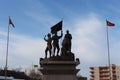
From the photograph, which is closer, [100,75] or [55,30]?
[55,30]

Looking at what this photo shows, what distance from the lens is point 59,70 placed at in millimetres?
27641

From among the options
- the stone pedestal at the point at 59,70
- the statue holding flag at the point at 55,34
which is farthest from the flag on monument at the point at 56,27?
the stone pedestal at the point at 59,70

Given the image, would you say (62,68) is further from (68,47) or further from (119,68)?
(119,68)

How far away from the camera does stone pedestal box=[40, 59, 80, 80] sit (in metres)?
27.6

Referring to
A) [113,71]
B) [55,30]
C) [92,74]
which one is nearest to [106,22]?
[55,30]

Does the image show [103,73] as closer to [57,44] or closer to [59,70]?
[57,44]

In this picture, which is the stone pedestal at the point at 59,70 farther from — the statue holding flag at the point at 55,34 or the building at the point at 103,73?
the building at the point at 103,73

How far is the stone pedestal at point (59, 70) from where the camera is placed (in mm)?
27594

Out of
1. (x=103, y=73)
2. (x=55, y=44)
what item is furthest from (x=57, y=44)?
(x=103, y=73)

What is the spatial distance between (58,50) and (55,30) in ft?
6.95

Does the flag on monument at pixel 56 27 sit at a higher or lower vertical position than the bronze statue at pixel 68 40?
higher

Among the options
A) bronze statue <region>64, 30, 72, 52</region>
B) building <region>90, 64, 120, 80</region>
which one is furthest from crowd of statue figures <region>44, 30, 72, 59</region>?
building <region>90, 64, 120, 80</region>

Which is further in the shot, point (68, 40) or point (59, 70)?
point (68, 40)

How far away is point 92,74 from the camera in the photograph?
634 feet
